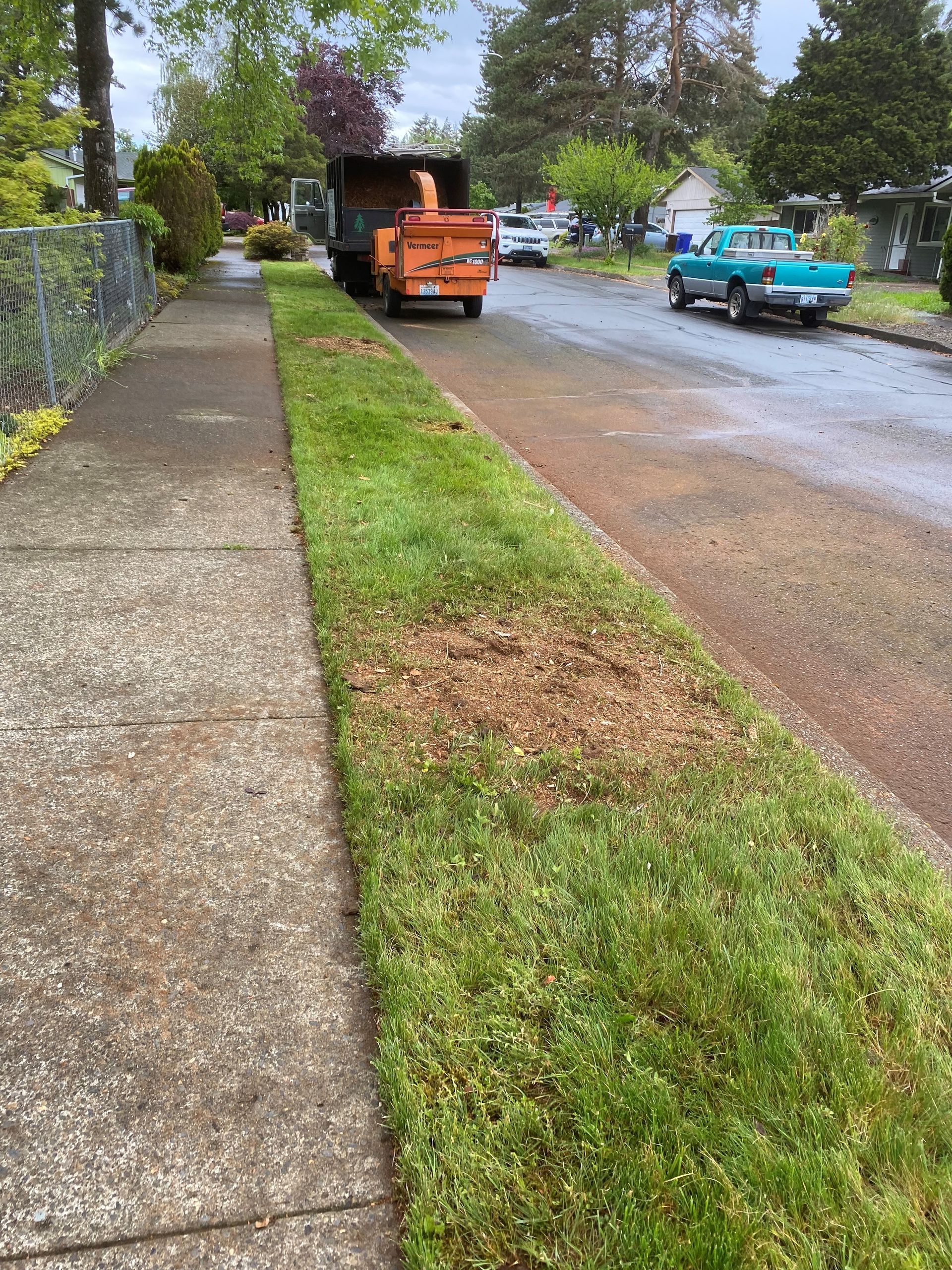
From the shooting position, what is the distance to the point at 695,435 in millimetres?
9625

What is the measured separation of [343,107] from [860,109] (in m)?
27.5

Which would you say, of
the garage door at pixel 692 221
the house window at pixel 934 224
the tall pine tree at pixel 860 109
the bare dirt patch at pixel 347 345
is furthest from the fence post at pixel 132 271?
the garage door at pixel 692 221

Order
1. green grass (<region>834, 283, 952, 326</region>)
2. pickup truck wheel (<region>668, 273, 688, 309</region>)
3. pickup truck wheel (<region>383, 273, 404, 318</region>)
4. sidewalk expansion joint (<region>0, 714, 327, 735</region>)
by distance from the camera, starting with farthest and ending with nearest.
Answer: pickup truck wheel (<region>668, 273, 688, 309</region>) < green grass (<region>834, 283, 952, 326</region>) < pickup truck wheel (<region>383, 273, 404, 318</region>) < sidewalk expansion joint (<region>0, 714, 327, 735</region>)

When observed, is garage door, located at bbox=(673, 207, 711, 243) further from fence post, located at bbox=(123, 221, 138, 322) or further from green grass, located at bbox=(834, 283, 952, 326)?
fence post, located at bbox=(123, 221, 138, 322)

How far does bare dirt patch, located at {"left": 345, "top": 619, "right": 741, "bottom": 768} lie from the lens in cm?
360

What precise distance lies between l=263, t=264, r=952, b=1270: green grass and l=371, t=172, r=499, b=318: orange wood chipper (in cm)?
1448

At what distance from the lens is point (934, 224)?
37094mm

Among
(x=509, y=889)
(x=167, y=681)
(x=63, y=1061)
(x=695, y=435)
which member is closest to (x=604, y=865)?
(x=509, y=889)

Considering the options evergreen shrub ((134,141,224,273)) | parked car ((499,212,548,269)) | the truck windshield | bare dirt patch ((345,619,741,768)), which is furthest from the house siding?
bare dirt patch ((345,619,741,768))

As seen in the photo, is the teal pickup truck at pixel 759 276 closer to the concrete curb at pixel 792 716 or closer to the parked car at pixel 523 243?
the concrete curb at pixel 792 716

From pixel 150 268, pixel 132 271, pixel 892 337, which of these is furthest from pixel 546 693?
pixel 892 337

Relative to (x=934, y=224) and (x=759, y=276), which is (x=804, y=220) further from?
(x=759, y=276)

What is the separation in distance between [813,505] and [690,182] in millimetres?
55494

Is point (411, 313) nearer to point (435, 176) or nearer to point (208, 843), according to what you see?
point (435, 176)
